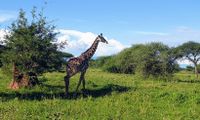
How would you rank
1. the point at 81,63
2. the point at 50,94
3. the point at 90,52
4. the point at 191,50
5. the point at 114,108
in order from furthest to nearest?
the point at 191,50 → the point at 90,52 → the point at 81,63 → the point at 50,94 → the point at 114,108

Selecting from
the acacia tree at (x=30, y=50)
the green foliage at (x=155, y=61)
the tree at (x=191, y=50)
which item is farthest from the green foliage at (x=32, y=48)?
the tree at (x=191, y=50)

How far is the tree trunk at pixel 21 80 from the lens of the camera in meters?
27.2

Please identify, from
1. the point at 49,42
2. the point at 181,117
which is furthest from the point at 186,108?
the point at 49,42

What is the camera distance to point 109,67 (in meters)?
73.3

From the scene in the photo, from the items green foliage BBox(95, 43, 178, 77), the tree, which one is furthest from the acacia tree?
the tree

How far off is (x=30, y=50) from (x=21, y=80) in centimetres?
182

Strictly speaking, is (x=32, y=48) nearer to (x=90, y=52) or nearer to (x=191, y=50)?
(x=90, y=52)

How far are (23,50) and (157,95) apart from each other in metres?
9.53

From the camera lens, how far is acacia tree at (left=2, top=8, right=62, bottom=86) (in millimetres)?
27016

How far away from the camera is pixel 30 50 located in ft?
89.0

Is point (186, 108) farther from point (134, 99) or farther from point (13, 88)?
point (13, 88)

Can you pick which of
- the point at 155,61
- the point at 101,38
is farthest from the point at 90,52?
the point at 155,61

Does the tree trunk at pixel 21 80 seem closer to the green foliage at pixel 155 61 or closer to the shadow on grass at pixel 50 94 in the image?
the shadow on grass at pixel 50 94

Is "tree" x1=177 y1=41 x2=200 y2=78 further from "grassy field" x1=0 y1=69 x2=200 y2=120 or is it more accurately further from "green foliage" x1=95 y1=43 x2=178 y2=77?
"grassy field" x1=0 y1=69 x2=200 y2=120
